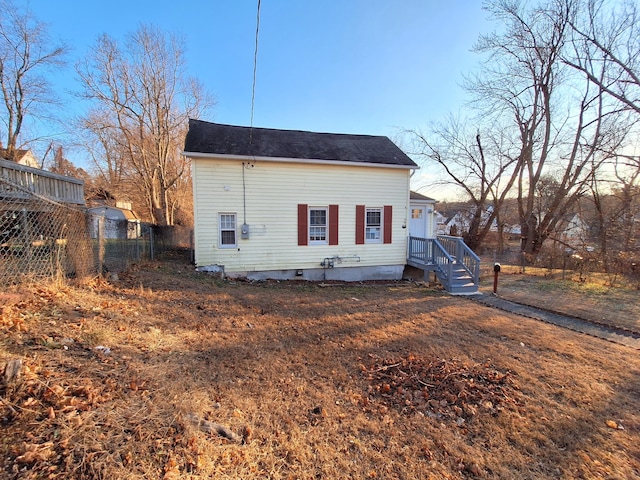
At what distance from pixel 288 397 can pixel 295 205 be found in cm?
799

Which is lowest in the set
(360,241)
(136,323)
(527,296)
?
(527,296)

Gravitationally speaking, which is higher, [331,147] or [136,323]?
[331,147]

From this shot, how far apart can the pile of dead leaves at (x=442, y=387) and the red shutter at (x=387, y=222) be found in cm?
766

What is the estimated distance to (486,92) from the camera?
19406 mm

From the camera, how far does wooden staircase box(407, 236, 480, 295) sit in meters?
9.73

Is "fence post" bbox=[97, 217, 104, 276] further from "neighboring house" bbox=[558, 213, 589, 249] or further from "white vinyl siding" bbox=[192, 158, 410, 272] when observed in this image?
"neighboring house" bbox=[558, 213, 589, 249]

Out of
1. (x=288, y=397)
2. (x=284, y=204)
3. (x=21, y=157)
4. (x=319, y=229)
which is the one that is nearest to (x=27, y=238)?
(x=288, y=397)

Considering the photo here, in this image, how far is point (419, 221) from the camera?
13898 mm

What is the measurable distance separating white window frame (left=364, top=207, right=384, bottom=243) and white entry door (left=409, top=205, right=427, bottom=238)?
9.47 ft

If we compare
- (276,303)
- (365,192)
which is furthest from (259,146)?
(276,303)

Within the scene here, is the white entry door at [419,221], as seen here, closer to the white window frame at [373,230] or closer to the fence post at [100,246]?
the white window frame at [373,230]

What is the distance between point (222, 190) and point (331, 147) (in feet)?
15.5

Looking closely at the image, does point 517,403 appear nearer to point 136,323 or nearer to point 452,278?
point 136,323

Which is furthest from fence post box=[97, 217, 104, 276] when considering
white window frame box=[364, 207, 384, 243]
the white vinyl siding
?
white window frame box=[364, 207, 384, 243]
